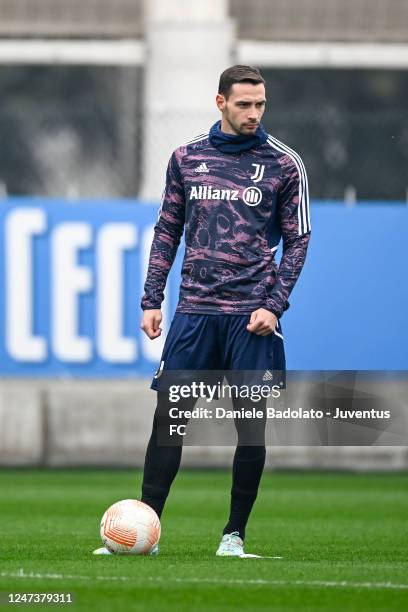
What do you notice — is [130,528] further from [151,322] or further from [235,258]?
[235,258]

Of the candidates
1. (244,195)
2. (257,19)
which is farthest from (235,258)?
(257,19)

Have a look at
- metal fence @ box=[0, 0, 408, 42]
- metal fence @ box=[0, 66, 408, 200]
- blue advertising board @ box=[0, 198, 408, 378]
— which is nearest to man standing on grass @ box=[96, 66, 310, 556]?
blue advertising board @ box=[0, 198, 408, 378]

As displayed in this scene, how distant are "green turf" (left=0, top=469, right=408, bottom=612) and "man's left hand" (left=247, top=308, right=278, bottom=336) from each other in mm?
984

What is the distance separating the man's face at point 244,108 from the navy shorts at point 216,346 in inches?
32.3

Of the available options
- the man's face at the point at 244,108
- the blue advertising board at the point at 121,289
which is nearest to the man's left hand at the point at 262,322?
the man's face at the point at 244,108

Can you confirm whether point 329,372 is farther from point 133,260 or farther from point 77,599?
point 77,599

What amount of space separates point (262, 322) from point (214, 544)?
5.38 feet

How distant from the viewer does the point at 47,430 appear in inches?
619

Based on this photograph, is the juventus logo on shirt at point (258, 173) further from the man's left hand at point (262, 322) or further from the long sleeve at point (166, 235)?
the man's left hand at point (262, 322)

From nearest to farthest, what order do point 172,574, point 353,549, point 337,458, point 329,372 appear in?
point 172,574
point 353,549
point 329,372
point 337,458

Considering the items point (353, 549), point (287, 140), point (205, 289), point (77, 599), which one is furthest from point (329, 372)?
point (287, 140)

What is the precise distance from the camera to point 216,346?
8.03 m

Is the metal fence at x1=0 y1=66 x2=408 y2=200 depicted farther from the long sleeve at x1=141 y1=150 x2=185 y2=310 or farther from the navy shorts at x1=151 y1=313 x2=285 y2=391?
the navy shorts at x1=151 y1=313 x2=285 y2=391

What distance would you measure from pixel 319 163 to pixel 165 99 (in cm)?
1265
